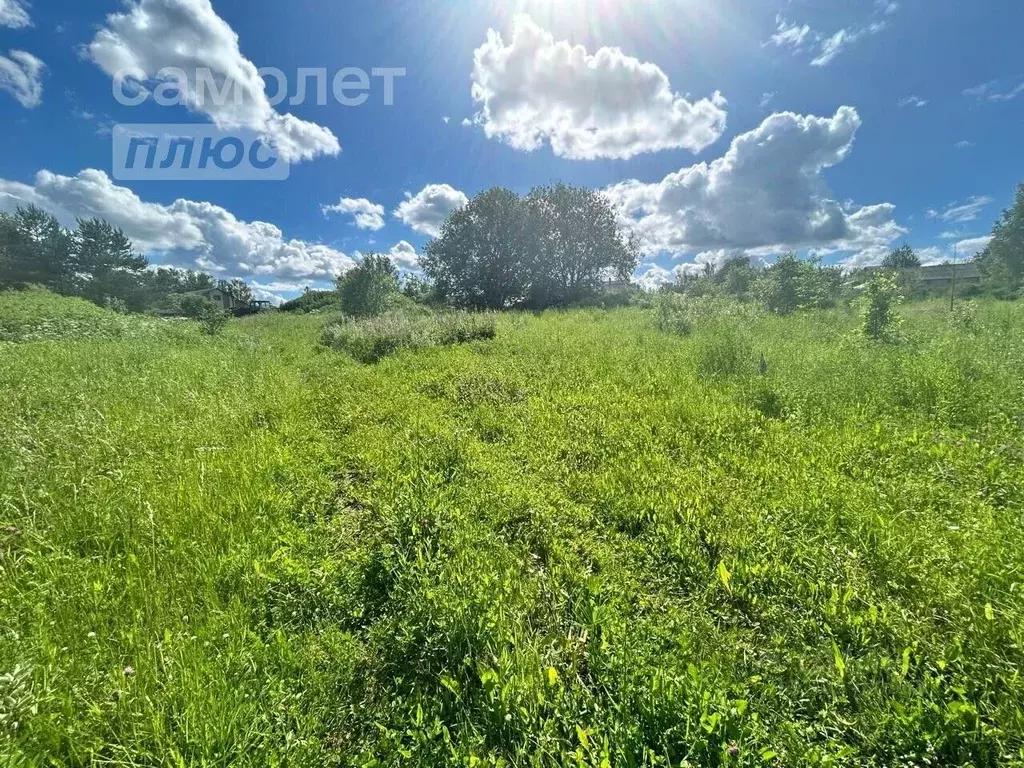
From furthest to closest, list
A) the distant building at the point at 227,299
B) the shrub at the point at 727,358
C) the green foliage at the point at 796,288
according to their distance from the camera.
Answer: the distant building at the point at 227,299, the green foliage at the point at 796,288, the shrub at the point at 727,358

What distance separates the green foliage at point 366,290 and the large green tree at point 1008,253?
43.5 m

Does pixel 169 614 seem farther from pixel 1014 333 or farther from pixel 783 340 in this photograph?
pixel 1014 333

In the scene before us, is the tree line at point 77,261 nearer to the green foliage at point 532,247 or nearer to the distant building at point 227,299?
the distant building at point 227,299

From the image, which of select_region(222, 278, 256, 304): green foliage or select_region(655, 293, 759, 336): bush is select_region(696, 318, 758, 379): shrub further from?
select_region(222, 278, 256, 304): green foliage

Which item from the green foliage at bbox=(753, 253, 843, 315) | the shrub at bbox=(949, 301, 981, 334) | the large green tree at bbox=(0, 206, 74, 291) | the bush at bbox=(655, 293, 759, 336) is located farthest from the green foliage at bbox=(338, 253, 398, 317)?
the large green tree at bbox=(0, 206, 74, 291)

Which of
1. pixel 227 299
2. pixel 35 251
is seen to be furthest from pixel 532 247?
pixel 227 299

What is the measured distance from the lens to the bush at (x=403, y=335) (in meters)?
11.0

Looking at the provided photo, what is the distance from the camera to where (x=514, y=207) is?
3419 centimetres

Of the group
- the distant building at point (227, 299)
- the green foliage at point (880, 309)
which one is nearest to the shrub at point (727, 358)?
the green foliage at point (880, 309)

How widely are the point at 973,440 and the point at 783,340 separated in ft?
20.3

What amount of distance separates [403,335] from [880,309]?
12179mm

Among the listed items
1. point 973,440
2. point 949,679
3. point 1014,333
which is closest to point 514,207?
point 1014,333

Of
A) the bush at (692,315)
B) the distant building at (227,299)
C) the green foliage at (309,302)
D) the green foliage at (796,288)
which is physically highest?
the distant building at (227,299)

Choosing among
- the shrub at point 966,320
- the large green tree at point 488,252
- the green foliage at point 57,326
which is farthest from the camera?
the large green tree at point 488,252
